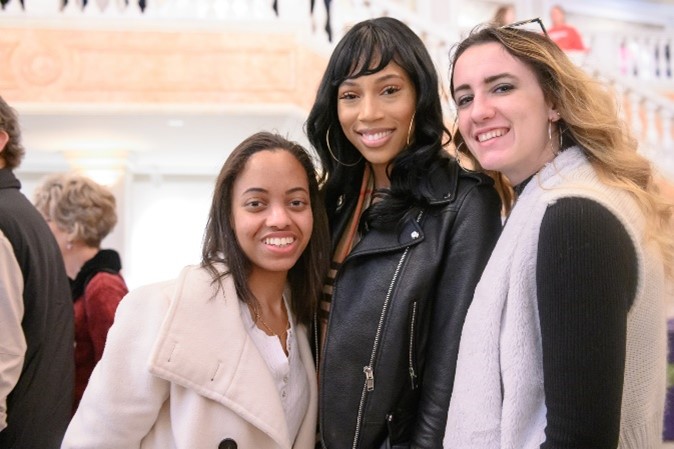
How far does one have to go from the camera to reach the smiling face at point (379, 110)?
1853mm

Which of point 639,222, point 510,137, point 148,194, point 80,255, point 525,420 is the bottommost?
point 148,194

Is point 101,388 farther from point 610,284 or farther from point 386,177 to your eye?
point 610,284

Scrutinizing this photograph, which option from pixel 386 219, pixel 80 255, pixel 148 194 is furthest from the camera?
pixel 148 194

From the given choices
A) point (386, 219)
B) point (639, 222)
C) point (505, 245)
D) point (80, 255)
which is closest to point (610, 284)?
point (639, 222)

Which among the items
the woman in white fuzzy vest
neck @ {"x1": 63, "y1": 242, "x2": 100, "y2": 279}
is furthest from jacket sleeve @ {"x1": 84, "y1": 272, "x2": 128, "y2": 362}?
the woman in white fuzzy vest

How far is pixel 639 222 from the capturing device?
1198 mm

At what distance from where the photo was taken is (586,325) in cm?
111

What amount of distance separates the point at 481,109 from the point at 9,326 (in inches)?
55.1

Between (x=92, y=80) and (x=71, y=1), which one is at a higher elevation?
(x=71, y=1)

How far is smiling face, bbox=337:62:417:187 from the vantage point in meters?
1.85

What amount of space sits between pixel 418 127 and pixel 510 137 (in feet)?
1.75

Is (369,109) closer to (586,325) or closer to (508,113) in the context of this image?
(508,113)

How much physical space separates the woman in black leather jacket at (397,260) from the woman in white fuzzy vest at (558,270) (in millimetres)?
249

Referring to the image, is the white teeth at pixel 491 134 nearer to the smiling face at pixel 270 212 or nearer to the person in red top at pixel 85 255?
the smiling face at pixel 270 212
